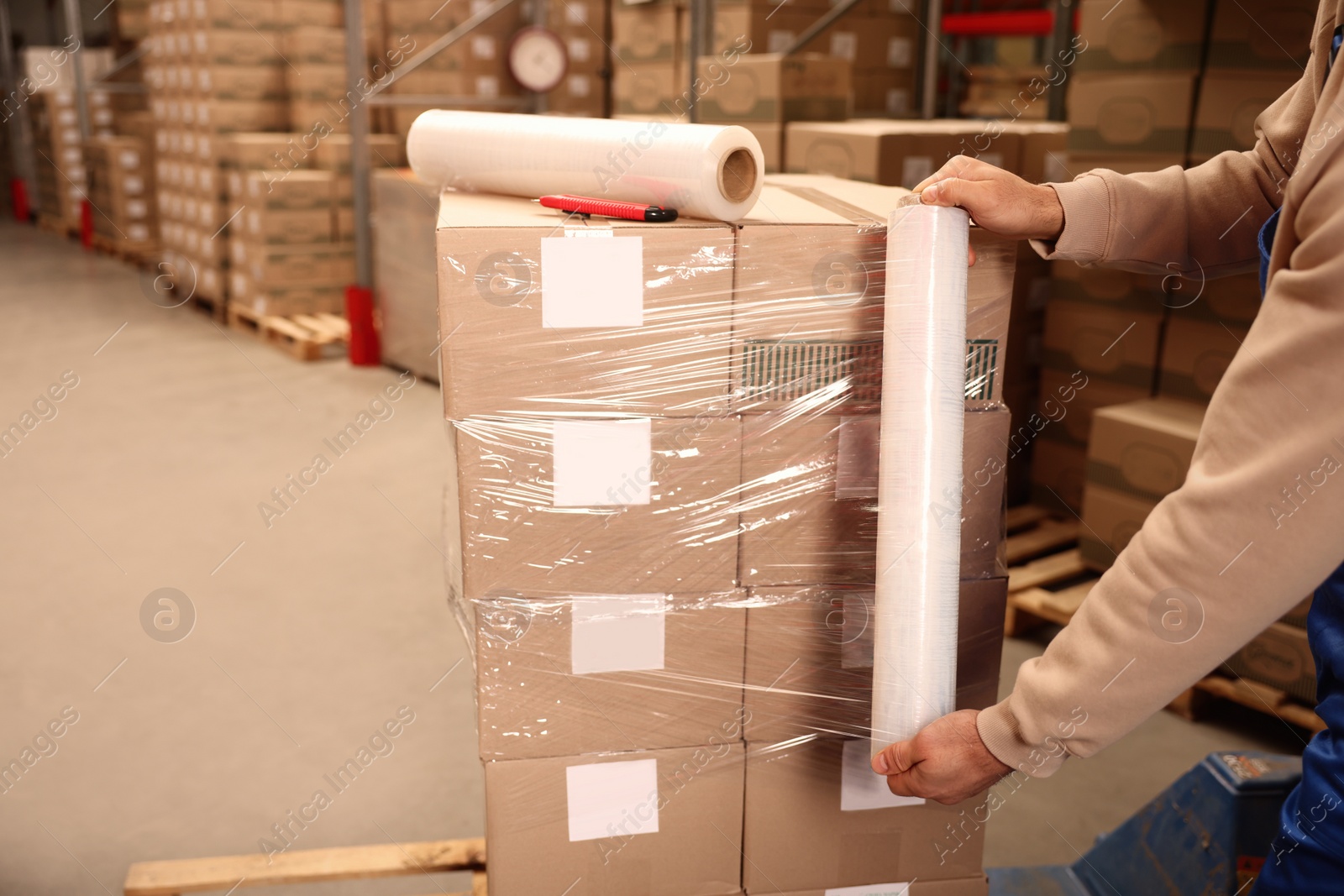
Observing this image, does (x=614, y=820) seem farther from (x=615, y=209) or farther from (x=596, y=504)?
(x=615, y=209)

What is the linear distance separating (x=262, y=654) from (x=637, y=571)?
6.59 ft

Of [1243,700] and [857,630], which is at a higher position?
[857,630]

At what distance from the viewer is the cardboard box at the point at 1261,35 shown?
2684 millimetres

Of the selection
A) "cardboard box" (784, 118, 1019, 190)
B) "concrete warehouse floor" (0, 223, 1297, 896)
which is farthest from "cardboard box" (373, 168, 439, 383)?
"cardboard box" (784, 118, 1019, 190)

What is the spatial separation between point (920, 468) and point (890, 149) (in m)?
2.33

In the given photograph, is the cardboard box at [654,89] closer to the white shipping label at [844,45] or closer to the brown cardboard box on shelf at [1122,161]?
the white shipping label at [844,45]

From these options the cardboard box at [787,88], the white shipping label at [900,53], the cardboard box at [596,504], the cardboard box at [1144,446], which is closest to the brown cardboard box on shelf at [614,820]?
the cardboard box at [596,504]

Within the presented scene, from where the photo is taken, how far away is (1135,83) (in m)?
3.10

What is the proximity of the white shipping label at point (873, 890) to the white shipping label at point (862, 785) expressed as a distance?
0.14 meters

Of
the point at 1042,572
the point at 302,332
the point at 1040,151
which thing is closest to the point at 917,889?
the point at 1042,572

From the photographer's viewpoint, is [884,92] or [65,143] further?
[65,143]

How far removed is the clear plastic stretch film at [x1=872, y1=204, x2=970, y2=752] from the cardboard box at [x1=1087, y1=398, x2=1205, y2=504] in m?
1.79

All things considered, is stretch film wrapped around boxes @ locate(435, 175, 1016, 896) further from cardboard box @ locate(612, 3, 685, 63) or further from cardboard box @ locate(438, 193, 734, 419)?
cardboard box @ locate(612, 3, 685, 63)

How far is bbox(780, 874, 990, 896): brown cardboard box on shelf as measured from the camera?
166 centimetres
